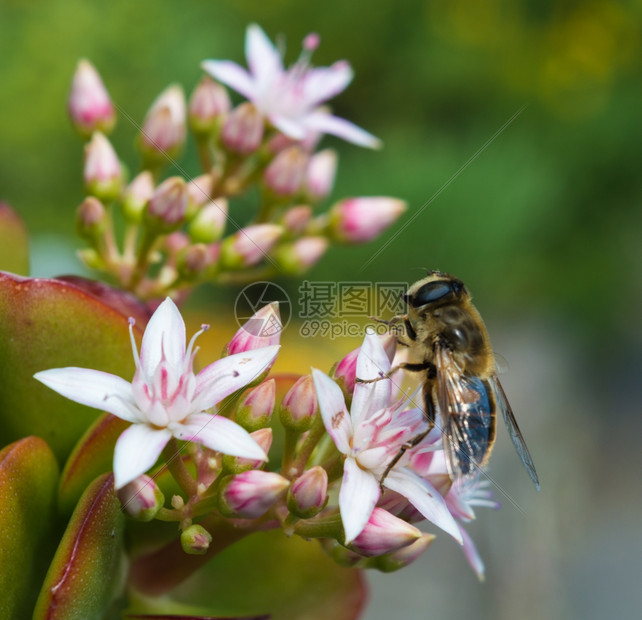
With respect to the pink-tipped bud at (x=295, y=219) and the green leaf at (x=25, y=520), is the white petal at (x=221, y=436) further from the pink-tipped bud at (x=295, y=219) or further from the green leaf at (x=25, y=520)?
the pink-tipped bud at (x=295, y=219)

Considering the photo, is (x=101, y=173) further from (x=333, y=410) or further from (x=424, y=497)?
(x=424, y=497)

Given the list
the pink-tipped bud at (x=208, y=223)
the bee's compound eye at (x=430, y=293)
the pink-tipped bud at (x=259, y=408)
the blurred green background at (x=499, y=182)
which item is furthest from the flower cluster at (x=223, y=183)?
the blurred green background at (x=499, y=182)

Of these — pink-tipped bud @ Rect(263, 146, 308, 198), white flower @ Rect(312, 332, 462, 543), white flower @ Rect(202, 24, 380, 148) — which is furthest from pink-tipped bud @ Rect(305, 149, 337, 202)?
white flower @ Rect(312, 332, 462, 543)

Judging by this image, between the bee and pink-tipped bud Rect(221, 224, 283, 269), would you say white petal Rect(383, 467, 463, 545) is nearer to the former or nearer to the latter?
the bee

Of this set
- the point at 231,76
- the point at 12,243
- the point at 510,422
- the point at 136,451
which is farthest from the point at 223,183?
the point at 136,451

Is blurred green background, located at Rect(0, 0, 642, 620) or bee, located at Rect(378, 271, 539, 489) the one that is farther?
blurred green background, located at Rect(0, 0, 642, 620)

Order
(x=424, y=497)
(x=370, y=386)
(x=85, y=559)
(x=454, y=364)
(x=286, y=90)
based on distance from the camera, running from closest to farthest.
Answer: (x=85, y=559)
(x=424, y=497)
(x=370, y=386)
(x=454, y=364)
(x=286, y=90)
